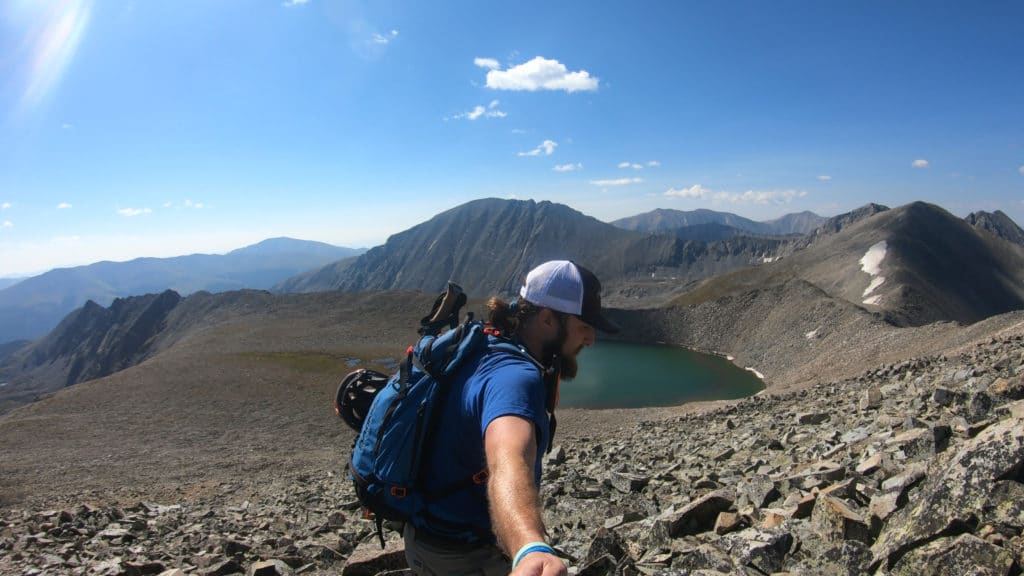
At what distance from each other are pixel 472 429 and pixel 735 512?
5055 mm

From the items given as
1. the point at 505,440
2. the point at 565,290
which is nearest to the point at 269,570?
the point at 565,290

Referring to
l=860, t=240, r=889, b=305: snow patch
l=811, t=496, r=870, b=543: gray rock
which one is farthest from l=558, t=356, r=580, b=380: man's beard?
l=860, t=240, r=889, b=305: snow patch

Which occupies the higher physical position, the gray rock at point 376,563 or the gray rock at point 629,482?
the gray rock at point 376,563

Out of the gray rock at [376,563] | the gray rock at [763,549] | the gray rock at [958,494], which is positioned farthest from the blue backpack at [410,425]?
the gray rock at [958,494]

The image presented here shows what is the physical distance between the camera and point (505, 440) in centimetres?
239

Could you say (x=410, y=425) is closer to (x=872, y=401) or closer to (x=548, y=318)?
(x=548, y=318)

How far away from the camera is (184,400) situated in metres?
38.5

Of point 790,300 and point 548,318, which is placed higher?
point 548,318

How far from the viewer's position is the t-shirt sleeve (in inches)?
98.3

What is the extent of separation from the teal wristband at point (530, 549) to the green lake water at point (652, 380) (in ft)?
124

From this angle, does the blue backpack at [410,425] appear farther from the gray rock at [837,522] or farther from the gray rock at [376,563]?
the gray rock at [837,522]

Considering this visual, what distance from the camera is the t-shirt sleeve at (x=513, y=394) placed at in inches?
98.3

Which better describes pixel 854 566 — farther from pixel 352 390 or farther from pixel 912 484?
pixel 352 390

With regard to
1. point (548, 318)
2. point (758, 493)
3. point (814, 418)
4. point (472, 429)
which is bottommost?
point (814, 418)
